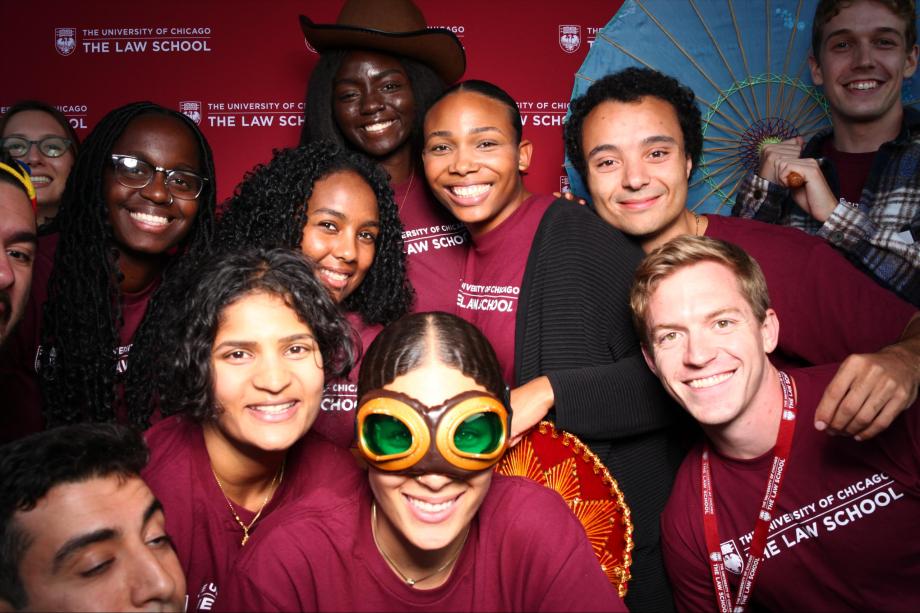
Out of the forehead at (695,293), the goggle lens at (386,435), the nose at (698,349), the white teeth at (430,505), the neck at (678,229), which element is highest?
the neck at (678,229)

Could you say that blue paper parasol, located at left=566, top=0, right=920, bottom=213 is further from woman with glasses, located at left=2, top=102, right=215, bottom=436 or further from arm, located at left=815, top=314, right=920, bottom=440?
woman with glasses, located at left=2, top=102, right=215, bottom=436

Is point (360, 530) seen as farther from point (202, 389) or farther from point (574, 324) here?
point (574, 324)

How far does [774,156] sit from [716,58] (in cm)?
49

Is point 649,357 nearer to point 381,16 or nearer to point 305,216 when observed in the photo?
point 305,216

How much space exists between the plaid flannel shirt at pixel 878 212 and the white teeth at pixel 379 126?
4.87ft

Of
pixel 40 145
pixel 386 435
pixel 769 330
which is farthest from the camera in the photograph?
pixel 40 145

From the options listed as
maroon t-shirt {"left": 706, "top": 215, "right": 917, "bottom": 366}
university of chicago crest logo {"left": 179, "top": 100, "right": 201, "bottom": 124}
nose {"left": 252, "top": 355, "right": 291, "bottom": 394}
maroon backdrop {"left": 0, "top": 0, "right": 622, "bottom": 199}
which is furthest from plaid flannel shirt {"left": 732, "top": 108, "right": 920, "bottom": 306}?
university of chicago crest logo {"left": 179, "top": 100, "right": 201, "bottom": 124}

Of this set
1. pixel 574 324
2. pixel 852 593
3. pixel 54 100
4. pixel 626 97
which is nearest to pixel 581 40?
pixel 626 97

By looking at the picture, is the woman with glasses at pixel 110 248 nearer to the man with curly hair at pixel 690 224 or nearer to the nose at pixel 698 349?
the man with curly hair at pixel 690 224

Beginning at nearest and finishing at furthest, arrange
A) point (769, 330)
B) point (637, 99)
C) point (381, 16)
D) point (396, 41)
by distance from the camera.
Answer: point (769, 330) < point (637, 99) < point (396, 41) < point (381, 16)

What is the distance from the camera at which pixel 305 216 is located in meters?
2.63

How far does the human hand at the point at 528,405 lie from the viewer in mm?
2146

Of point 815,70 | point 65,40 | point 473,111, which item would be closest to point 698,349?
point 473,111

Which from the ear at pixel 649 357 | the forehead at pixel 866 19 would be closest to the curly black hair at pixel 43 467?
the ear at pixel 649 357
